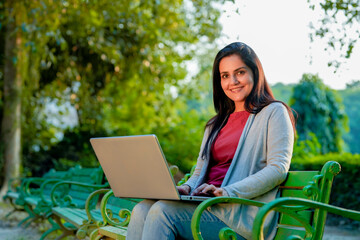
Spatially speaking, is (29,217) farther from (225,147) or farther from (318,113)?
(318,113)

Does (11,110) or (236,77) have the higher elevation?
(236,77)

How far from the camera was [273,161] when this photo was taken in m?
2.42

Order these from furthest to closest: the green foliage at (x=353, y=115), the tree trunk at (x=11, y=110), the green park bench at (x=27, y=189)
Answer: the green foliage at (x=353, y=115) < the tree trunk at (x=11, y=110) < the green park bench at (x=27, y=189)

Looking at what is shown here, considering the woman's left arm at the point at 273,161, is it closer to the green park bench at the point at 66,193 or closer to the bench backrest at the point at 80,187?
the bench backrest at the point at 80,187

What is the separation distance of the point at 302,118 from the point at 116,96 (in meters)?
13.0

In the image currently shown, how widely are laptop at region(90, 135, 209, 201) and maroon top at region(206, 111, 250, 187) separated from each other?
479mm

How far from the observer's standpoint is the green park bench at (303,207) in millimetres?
2049

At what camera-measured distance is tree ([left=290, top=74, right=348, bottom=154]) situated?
22875 mm

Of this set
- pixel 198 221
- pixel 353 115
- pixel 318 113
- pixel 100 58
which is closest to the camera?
pixel 198 221

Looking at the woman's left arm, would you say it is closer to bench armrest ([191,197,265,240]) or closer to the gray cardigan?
the gray cardigan

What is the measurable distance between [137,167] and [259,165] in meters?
0.64

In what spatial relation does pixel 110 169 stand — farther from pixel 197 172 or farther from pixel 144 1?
pixel 144 1

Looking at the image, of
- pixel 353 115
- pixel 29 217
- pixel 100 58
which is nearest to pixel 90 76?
pixel 100 58

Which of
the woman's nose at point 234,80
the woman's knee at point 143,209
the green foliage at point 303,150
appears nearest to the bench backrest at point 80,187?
the woman's knee at point 143,209
